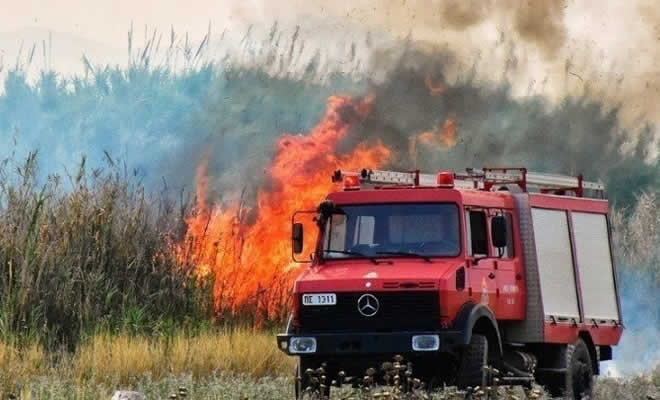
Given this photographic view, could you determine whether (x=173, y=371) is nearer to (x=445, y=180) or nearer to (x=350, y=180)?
(x=350, y=180)

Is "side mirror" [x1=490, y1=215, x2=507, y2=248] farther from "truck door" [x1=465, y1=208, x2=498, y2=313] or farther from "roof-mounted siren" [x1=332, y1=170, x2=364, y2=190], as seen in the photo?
"roof-mounted siren" [x1=332, y1=170, x2=364, y2=190]

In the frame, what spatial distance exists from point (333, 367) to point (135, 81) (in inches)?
983

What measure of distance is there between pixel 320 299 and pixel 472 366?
175cm

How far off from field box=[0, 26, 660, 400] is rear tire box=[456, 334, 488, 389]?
1.80 m

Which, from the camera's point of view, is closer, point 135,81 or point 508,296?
point 508,296

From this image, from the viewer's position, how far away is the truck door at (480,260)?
20.2m

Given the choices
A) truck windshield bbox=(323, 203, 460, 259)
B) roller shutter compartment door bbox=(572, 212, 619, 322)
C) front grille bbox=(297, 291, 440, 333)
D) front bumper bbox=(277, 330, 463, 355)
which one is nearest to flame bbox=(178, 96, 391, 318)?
truck windshield bbox=(323, 203, 460, 259)

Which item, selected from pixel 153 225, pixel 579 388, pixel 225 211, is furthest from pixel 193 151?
pixel 579 388

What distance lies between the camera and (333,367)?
20031 millimetres

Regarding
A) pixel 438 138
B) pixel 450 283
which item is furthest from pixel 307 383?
pixel 438 138

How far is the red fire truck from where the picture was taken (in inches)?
771

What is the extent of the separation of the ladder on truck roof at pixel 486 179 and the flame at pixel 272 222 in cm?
428

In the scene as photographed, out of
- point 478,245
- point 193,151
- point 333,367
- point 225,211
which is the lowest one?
point 333,367

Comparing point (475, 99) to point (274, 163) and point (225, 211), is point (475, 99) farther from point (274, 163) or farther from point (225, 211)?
point (225, 211)
